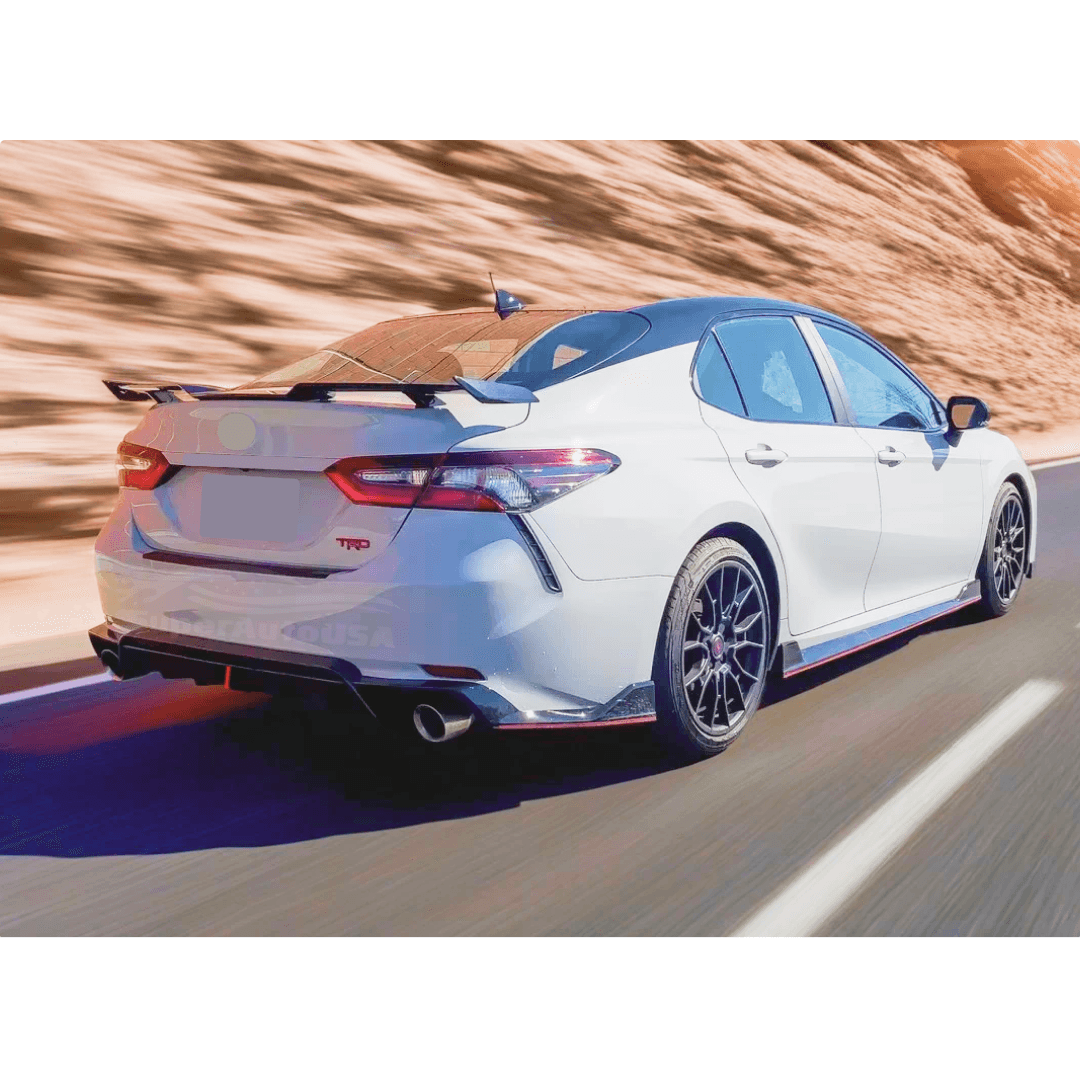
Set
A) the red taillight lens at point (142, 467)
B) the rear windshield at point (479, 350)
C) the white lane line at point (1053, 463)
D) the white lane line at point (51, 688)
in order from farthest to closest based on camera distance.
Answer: the white lane line at point (1053, 463), the white lane line at point (51, 688), the rear windshield at point (479, 350), the red taillight lens at point (142, 467)

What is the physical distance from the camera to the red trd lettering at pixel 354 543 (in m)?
3.79

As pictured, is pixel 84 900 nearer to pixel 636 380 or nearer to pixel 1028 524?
pixel 636 380

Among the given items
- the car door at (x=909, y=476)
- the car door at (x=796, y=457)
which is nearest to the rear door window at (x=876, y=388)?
the car door at (x=909, y=476)

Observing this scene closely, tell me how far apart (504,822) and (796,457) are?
183cm

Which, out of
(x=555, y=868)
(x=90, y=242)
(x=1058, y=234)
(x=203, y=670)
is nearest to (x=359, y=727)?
(x=203, y=670)

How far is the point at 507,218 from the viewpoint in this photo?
21.6 meters

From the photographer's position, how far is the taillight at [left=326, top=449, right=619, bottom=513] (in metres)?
3.78

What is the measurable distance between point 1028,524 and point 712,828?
4.12 metres

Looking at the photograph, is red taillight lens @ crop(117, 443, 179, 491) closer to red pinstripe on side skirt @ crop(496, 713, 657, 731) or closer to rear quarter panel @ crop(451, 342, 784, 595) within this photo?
rear quarter panel @ crop(451, 342, 784, 595)

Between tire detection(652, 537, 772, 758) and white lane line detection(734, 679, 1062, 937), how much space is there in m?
0.64

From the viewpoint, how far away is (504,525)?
379 centimetres

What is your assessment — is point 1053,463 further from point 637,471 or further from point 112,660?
point 112,660

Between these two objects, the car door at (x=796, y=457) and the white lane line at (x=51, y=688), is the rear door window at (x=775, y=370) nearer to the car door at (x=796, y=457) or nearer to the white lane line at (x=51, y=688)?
the car door at (x=796, y=457)

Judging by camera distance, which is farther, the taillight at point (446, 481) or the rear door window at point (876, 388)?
the rear door window at point (876, 388)
